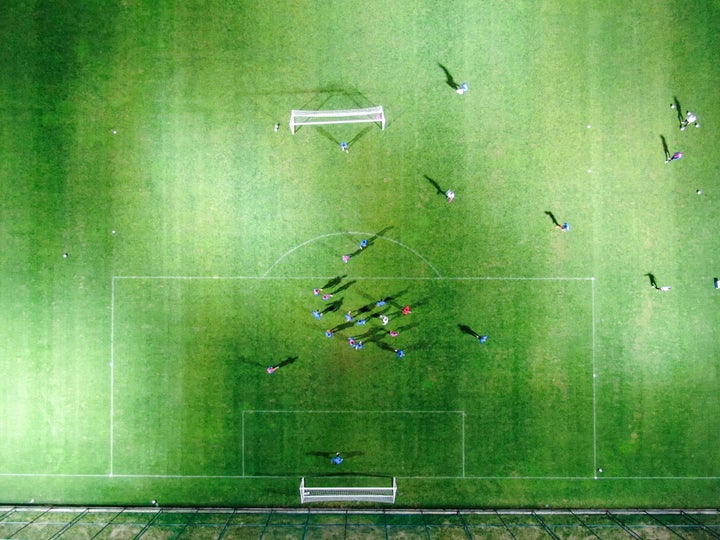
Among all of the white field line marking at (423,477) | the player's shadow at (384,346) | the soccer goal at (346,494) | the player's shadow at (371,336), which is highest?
the player's shadow at (371,336)

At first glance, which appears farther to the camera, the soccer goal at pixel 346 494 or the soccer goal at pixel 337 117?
the soccer goal at pixel 346 494

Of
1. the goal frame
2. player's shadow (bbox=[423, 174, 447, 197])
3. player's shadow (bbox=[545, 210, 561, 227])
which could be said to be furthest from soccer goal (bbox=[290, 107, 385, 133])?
player's shadow (bbox=[545, 210, 561, 227])

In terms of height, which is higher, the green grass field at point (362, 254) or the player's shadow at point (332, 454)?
the green grass field at point (362, 254)

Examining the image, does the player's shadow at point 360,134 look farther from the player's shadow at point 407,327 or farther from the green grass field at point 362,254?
the player's shadow at point 407,327

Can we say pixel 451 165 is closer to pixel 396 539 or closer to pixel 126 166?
pixel 126 166

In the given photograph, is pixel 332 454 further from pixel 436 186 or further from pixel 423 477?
pixel 436 186

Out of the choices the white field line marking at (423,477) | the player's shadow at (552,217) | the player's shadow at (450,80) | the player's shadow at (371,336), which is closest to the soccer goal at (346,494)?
the white field line marking at (423,477)

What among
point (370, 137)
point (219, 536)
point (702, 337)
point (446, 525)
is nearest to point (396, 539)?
point (446, 525)
